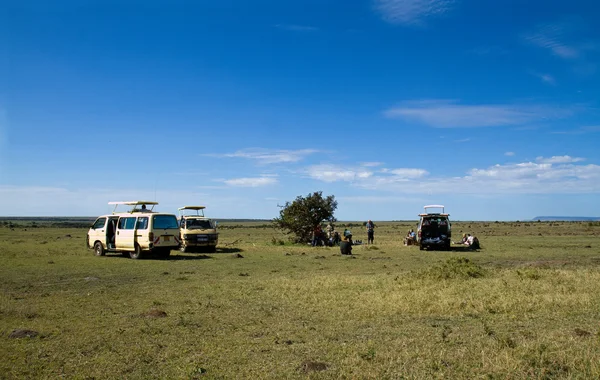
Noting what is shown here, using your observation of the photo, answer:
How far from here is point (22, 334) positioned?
9.77 meters

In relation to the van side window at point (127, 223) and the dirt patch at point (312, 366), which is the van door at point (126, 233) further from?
the dirt patch at point (312, 366)

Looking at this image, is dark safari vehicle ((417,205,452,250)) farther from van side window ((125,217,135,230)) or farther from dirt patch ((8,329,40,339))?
dirt patch ((8,329,40,339))

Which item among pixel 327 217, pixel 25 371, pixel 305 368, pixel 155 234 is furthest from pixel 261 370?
pixel 327 217

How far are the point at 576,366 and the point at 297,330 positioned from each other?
15.7 feet

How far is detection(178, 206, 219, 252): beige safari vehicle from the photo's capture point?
31.4m

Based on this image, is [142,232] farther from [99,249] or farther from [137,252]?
[99,249]

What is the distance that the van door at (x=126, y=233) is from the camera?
90.1 feet

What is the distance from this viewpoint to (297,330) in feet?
33.4

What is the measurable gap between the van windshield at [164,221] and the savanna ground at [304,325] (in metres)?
7.10

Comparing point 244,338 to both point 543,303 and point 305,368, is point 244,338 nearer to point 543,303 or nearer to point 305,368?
point 305,368

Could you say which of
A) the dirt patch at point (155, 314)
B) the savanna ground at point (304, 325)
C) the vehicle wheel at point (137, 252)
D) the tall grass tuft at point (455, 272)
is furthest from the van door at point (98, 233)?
the tall grass tuft at point (455, 272)

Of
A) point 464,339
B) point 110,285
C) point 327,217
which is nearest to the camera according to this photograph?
point 464,339

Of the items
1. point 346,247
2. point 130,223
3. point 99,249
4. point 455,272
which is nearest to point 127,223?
point 130,223

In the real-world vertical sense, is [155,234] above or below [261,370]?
above
